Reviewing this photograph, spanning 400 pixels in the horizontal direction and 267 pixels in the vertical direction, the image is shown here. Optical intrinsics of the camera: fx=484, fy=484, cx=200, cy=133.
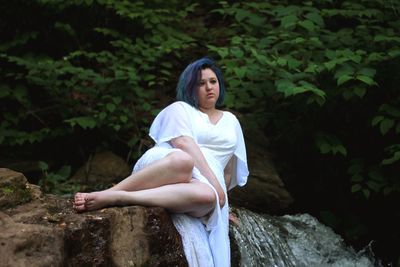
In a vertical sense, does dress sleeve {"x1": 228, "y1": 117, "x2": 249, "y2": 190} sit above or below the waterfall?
above

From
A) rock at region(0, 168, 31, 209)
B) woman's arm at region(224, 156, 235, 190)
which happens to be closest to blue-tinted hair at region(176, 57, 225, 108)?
woman's arm at region(224, 156, 235, 190)

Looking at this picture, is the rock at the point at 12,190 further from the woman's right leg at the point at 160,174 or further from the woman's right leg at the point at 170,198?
the woman's right leg at the point at 160,174

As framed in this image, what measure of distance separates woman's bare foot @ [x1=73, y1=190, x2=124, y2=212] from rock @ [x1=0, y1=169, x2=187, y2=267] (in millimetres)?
42

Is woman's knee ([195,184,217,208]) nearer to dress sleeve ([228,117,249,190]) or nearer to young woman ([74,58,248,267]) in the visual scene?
young woman ([74,58,248,267])

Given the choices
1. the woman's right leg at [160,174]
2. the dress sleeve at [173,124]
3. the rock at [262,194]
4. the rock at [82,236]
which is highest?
the dress sleeve at [173,124]

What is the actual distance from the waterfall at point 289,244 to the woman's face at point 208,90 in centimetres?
94

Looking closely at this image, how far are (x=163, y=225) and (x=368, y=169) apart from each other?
2.67 meters

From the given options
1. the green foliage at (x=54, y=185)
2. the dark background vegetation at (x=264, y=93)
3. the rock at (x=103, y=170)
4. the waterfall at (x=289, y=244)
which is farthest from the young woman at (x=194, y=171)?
the rock at (x=103, y=170)

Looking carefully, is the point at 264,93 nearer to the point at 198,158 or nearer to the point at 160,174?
the point at 198,158

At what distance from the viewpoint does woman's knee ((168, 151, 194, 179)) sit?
2891mm

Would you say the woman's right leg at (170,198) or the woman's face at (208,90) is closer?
the woman's right leg at (170,198)

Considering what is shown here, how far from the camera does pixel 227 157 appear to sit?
346 cm

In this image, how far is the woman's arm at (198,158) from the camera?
10.1 feet

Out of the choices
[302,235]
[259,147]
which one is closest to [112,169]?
[259,147]
